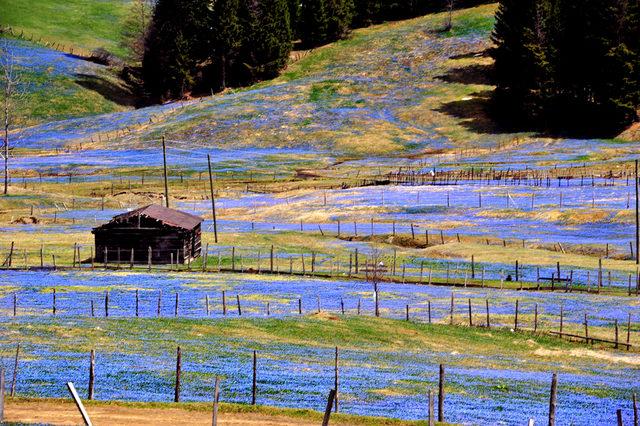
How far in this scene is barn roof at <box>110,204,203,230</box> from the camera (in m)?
80.3

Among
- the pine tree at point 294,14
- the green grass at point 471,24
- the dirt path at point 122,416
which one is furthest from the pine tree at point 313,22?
the dirt path at point 122,416

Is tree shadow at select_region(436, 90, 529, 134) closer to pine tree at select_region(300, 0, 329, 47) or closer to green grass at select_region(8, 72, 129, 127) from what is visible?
pine tree at select_region(300, 0, 329, 47)

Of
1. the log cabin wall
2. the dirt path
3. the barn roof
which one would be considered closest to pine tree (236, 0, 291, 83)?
the barn roof

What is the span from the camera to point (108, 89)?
180 meters

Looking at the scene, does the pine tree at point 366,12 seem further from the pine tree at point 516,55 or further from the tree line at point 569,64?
the pine tree at point 516,55

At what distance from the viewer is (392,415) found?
36.5 metres

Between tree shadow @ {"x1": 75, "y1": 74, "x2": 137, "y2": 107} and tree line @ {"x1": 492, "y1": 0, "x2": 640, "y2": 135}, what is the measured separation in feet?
200

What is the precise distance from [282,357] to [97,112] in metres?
131

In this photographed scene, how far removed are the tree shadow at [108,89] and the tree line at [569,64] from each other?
2406 inches

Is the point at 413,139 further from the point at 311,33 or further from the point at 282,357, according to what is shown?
the point at 282,357

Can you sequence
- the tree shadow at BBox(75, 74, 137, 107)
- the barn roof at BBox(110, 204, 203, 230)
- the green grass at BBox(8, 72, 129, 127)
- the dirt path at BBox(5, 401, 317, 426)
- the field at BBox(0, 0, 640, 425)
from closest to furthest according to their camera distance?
the dirt path at BBox(5, 401, 317, 426) → the field at BBox(0, 0, 640, 425) → the barn roof at BBox(110, 204, 203, 230) → the green grass at BBox(8, 72, 129, 127) → the tree shadow at BBox(75, 74, 137, 107)

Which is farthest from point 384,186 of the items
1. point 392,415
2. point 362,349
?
point 392,415

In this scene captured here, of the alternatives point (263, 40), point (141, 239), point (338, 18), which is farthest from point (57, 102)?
point (141, 239)

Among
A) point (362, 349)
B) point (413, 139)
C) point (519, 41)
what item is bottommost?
point (362, 349)
